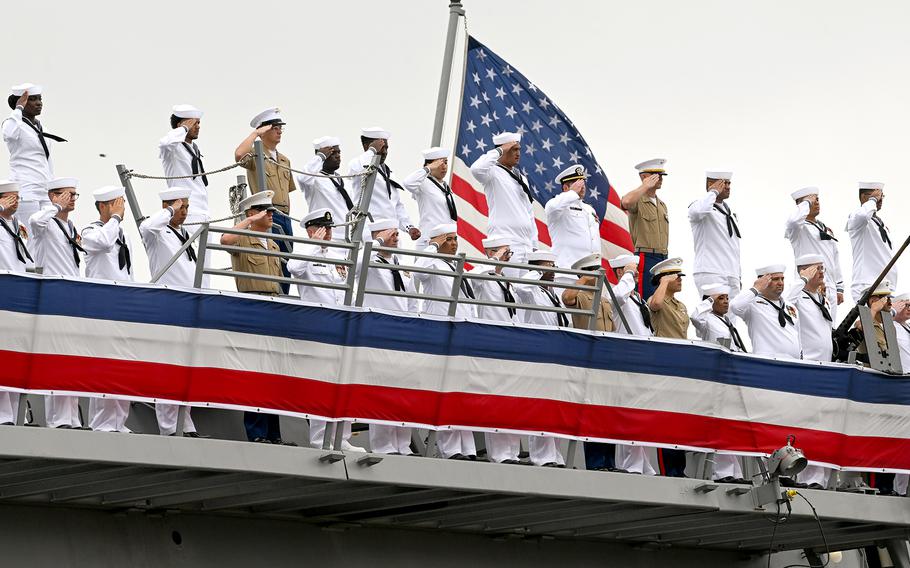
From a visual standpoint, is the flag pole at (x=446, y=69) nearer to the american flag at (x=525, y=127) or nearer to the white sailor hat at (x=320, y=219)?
the american flag at (x=525, y=127)

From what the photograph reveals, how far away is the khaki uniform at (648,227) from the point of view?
590 inches

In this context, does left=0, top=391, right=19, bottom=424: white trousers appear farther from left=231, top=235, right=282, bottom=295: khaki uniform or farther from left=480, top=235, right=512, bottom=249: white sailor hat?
left=480, top=235, right=512, bottom=249: white sailor hat

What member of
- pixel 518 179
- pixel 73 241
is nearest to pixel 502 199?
pixel 518 179

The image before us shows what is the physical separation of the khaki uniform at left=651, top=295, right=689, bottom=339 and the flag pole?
479 cm

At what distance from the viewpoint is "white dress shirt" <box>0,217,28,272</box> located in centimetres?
1141

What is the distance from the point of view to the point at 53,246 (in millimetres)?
11898

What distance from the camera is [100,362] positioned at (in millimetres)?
10523

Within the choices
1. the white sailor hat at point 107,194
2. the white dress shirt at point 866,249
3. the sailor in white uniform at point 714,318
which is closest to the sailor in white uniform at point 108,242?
the white sailor hat at point 107,194

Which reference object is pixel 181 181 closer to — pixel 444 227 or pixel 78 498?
pixel 444 227

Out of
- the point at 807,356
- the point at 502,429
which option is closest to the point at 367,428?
the point at 502,429

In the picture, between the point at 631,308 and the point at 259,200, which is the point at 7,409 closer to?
the point at 259,200

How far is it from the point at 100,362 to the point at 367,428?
8.80ft

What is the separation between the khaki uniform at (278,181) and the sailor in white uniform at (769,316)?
3.91 metres

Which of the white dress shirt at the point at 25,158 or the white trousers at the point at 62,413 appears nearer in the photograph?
the white trousers at the point at 62,413
